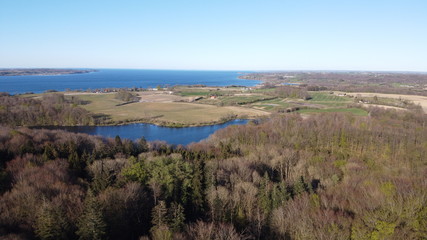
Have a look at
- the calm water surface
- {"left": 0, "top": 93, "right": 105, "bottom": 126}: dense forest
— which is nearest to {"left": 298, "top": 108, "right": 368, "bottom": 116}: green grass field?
the calm water surface

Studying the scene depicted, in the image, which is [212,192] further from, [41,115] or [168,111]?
[41,115]

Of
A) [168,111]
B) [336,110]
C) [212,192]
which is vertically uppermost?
[212,192]

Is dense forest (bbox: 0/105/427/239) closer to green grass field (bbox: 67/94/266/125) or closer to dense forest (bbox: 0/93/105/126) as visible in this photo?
dense forest (bbox: 0/93/105/126)

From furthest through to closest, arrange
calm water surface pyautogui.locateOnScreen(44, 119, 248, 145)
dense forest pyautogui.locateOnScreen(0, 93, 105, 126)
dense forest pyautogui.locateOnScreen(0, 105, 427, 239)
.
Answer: dense forest pyautogui.locateOnScreen(0, 93, 105, 126), calm water surface pyautogui.locateOnScreen(44, 119, 248, 145), dense forest pyautogui.locateOnScreen(0, 105, 427, 239)

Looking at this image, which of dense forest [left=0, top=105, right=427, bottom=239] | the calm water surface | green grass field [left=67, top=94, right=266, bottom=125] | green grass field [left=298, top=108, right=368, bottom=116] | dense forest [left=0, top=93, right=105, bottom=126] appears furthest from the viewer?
green grass field [left=298, top=108, right=368, bottom=116]

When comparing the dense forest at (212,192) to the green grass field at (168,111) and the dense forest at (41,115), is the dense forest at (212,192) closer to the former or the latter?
the dense forest at (41,115)

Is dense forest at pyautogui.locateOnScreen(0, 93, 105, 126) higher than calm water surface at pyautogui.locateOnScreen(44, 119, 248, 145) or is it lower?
higher

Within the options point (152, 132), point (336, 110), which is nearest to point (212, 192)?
point (152, 132)

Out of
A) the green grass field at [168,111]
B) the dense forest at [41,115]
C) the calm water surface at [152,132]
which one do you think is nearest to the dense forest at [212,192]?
the calm water surface at [152,132]
